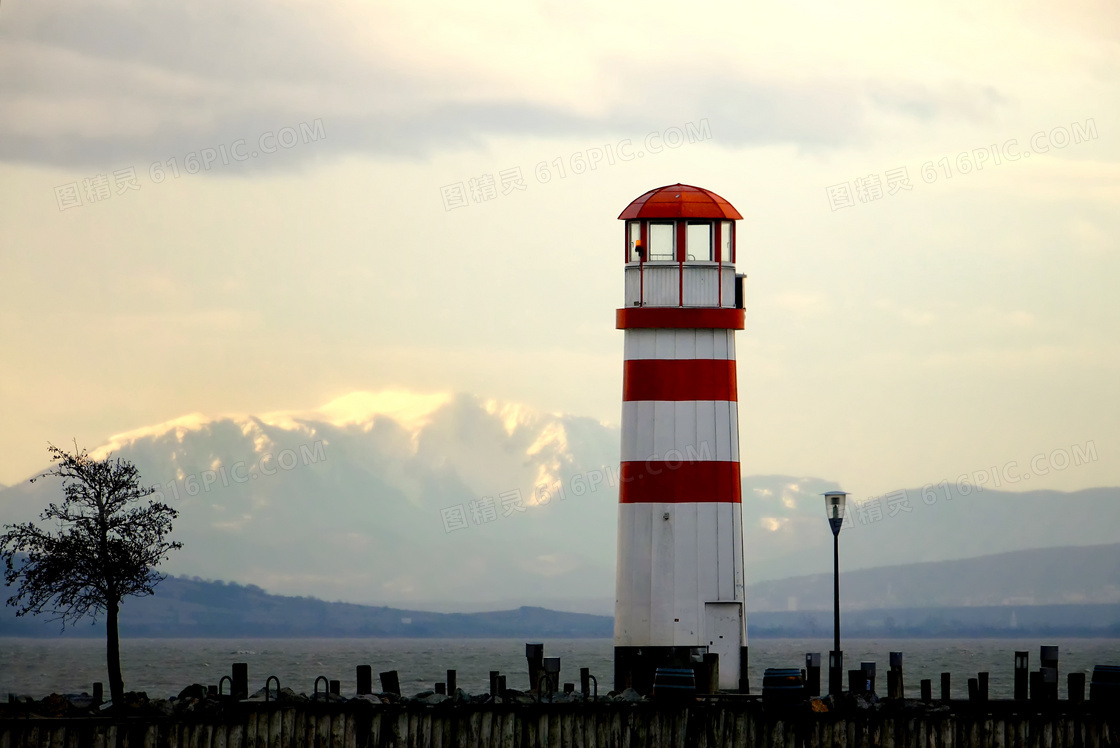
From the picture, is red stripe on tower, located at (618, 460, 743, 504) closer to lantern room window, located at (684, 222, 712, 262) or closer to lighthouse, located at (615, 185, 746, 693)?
lighthouse, located at (615, 185, 746, 693)

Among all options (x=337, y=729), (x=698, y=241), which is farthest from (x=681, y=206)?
(x=337, y=729)

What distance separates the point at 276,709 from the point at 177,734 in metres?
1.53

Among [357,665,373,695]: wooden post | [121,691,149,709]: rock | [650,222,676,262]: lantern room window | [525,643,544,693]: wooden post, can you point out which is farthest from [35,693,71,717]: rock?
[650,222,676,262]: lantern room window

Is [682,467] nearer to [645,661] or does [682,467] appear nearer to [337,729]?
[645,661]

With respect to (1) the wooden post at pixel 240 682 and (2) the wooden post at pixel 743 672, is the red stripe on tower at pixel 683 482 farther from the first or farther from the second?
(1) the wooden post at pixel 240 682

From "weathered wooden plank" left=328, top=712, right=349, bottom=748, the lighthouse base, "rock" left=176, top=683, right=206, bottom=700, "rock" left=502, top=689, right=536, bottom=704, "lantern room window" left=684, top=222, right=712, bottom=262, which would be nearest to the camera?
"weathered wooden plank" left=328, top=712, right=349, bottom=748

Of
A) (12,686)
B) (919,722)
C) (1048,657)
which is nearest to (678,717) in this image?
(919,722)

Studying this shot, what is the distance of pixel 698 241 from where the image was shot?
30.5m

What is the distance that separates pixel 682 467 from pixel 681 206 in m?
4.93

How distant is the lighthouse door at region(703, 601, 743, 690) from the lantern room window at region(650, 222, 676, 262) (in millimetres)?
6596

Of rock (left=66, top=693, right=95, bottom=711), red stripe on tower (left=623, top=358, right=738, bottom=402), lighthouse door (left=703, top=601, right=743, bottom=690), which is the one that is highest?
red stripe on tower (left=623, top=358, right=738, bottom=402)

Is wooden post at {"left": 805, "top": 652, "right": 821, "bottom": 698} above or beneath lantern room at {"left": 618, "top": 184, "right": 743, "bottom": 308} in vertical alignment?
beneath

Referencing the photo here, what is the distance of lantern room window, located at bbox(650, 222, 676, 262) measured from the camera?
30.4 meters

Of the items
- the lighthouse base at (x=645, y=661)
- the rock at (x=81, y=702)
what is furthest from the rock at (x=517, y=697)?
the rock at (x=81, y=702)
